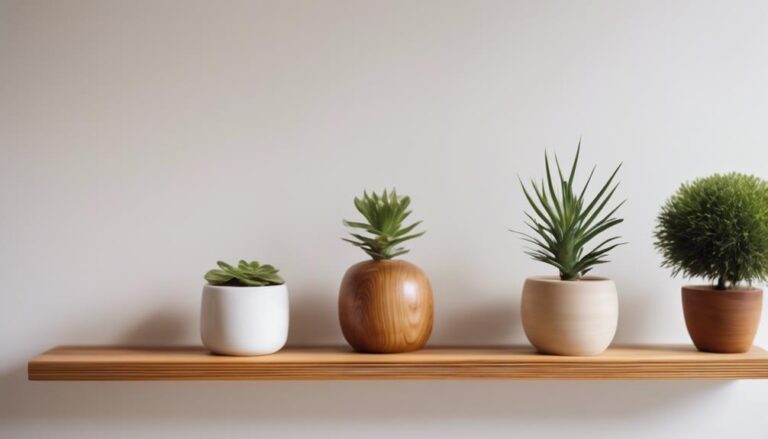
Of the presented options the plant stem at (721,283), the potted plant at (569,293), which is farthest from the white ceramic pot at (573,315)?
the plant stem at (721,283)

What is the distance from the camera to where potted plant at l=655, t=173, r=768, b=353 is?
27.2 inches

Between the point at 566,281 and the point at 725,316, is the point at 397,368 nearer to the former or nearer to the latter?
the point at 566,281

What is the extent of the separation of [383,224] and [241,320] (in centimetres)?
17

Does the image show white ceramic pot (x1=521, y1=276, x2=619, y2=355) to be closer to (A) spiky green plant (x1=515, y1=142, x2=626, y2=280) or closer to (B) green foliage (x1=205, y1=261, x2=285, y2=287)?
(A) spiky green plant (x1=515, y1=142, x2=626, y2=280)

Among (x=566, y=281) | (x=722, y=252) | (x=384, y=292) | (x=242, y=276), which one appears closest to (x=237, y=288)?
(x=242, y=276)

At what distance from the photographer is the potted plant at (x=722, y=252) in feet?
2.27

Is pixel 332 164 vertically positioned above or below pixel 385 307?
above

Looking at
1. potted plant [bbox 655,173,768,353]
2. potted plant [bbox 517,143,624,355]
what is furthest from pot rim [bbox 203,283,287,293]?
potted plant [bbox 655,173,768,353]

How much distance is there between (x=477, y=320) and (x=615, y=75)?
0.32 meters

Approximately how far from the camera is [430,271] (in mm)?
797

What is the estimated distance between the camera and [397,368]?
69cm

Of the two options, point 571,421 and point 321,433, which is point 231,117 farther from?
point 571,421

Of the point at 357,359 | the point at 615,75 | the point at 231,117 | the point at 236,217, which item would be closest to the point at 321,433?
the point at 357,359

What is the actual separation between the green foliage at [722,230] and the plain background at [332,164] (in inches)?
3.0
